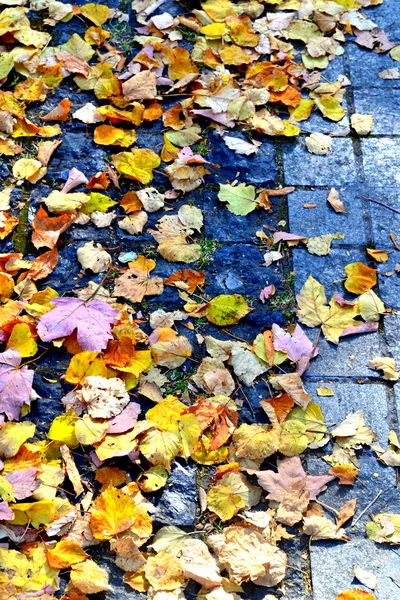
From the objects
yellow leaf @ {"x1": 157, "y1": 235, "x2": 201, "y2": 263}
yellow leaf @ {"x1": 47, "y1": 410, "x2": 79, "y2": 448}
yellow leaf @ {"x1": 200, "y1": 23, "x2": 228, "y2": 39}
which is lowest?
yellow leaf @ {"x1": 47, "y1": 410, "x2": 79, "y2": 448}

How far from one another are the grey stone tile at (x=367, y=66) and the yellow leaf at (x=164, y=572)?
8.30 ft

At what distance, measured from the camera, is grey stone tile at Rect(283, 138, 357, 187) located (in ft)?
10.8

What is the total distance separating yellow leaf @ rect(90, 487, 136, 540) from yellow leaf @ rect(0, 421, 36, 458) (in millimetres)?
328

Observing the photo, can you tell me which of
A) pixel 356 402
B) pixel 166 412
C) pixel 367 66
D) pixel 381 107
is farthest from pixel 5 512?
pixel 367 66

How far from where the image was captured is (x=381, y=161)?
338 cm

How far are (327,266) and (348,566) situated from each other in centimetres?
121

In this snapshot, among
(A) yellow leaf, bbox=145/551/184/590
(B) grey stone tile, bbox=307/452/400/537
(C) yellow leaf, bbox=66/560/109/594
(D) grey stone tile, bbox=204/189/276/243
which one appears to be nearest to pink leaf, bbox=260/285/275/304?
(D) grey stone tile, bbox=204/189/276/243

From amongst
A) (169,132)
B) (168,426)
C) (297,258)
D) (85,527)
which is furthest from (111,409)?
(169,132)

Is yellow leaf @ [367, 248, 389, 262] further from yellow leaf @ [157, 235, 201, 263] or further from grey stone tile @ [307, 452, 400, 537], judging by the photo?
grey stone tile @ [307, 452, 400, 537]

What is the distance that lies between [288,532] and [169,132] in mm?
1912

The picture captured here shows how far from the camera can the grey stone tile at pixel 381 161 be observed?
3312 mm

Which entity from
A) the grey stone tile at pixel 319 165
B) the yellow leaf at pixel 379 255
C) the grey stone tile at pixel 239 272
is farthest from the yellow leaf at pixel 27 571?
the grey stone tile at pixel 319 165

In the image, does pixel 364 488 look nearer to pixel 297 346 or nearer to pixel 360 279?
pixel 297 346

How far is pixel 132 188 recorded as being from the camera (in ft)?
10.6
